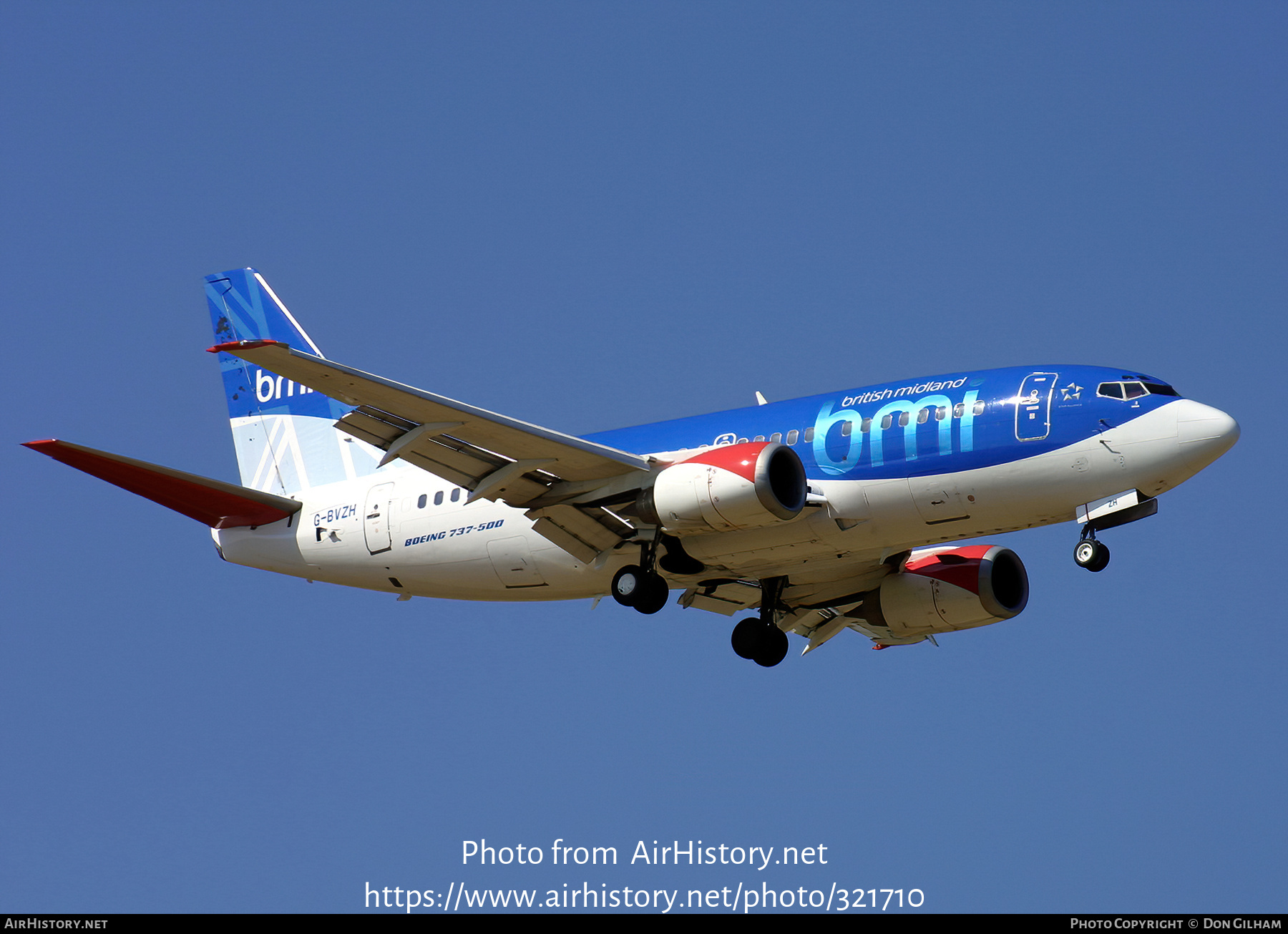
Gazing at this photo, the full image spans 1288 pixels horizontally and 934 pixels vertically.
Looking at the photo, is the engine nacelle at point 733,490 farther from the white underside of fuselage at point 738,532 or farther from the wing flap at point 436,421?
the wing flap at point 436,421

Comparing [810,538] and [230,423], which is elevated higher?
[230,423]

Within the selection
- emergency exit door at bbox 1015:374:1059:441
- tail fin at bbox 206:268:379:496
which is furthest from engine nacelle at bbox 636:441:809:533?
tail fin at bbox 206:268:379:496

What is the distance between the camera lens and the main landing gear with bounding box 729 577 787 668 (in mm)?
34219

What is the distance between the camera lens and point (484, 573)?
109 feet

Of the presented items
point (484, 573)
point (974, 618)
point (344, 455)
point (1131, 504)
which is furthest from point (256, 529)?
point (1131, 504)

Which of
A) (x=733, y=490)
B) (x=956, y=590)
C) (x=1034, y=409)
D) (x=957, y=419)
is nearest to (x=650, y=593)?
(x=733, y=490)

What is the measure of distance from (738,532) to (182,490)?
12172 mm

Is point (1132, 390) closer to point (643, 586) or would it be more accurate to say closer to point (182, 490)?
point (643, 586)

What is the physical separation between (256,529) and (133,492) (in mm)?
4253

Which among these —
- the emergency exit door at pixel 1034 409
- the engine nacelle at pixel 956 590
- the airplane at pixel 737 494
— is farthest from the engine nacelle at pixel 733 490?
the engine nacelle at pixel 956 590

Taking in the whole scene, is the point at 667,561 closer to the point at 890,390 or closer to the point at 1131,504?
the point at 890,390

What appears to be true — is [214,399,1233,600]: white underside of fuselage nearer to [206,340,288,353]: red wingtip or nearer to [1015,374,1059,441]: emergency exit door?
[1015,374,1059,441]: emergency exit door

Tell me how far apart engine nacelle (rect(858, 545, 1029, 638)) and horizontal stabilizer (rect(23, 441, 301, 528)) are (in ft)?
45.8

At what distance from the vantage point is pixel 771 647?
3425cm
